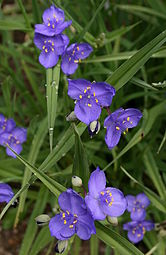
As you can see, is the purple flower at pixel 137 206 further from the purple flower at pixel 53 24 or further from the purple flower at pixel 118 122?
the purple flower at pixel 53 24

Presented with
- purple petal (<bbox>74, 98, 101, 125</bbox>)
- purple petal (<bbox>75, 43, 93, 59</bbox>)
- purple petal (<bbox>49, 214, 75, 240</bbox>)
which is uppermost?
purple petal (<bbox>75, 43, 93, 59</bbox>)

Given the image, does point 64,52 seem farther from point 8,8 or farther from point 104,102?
point 8,8

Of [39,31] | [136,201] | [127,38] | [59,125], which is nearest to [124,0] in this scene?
[127,38]

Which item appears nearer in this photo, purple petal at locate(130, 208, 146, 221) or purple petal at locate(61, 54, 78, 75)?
purple petal at locate(61, 54, 78, 75)

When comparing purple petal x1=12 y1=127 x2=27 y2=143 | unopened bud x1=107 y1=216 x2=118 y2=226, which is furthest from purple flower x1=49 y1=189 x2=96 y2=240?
purple petal x1=12 y1=127 x2=27 y2=143

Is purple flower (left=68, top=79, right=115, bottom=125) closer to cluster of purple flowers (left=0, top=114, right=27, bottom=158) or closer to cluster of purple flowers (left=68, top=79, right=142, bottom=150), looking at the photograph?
cluster of purple flowers (left=68, top=79, right=142, bottom=150)

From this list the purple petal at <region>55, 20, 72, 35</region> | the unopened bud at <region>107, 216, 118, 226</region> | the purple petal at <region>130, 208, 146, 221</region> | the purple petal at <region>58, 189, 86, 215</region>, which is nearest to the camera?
the purple petal at <region>58, 189, 86, 215</region>
